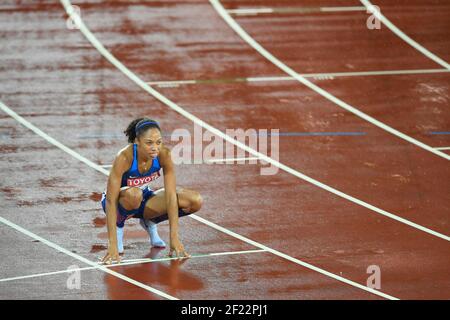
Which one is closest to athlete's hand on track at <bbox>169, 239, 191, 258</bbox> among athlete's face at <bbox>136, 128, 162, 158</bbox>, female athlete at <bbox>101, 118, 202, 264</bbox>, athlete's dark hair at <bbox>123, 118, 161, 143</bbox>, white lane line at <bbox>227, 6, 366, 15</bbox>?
female athlete at <bbox>101, 118, 202, 264</bbox>

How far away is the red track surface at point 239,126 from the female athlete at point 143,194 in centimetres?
20

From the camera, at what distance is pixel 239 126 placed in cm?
1170

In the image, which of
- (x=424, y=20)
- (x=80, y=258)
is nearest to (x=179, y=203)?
(x=80, y=258)

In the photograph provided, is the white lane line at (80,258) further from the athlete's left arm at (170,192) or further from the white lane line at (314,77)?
the white lane line at (314,77)

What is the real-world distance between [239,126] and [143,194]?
280 cm

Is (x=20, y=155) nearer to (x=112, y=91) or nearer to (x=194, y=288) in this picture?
(x=112, y=91)

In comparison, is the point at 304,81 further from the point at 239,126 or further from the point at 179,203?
the point at 179,203

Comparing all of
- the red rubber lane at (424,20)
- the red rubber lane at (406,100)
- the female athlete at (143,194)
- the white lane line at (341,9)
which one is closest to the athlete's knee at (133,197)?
the female athlete at (143,194)

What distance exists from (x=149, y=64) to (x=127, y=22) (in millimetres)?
1279

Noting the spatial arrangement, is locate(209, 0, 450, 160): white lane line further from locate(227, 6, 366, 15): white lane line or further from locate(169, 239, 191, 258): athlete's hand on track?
locate(169, 239, 191, 258): athlete's hand on track

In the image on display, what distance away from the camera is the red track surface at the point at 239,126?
8.72m

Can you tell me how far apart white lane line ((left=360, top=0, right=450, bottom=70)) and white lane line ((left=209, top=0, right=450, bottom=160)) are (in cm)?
166

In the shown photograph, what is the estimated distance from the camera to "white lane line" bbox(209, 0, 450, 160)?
11383 millimetres

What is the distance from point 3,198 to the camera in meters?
10.2
